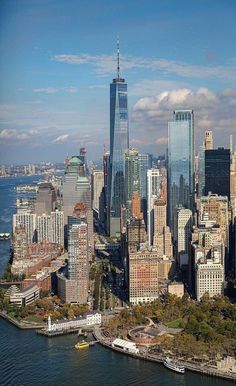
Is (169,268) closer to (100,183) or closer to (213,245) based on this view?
(213,245)

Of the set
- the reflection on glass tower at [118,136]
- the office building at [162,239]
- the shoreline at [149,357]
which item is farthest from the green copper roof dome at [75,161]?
the shoreline at [149,357]

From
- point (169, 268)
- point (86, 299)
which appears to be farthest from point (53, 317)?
point (169, 268)

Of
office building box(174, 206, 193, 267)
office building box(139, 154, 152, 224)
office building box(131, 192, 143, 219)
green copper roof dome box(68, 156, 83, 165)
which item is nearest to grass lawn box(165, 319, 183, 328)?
office building box(174, 206, 193, 267)

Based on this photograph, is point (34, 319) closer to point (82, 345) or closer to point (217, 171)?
point (82, 345)

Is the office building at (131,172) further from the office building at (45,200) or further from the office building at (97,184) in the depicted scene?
the office building at (45,200)

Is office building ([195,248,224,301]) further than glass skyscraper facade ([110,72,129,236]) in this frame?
No

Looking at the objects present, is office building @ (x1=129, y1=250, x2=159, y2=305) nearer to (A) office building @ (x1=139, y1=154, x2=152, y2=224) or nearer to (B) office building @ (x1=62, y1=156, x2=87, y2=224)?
(B) office building @ (x1=62, y1=156, x2=87, y2=224)
